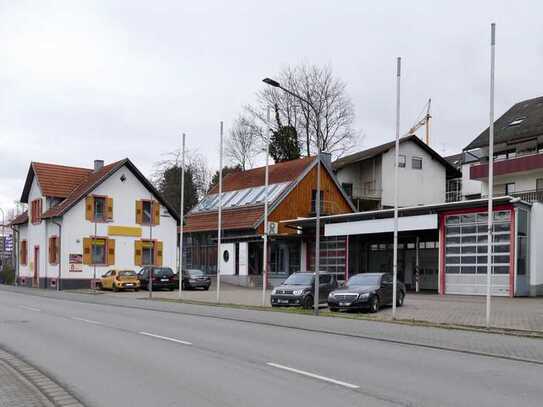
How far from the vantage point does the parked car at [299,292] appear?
26609 mm

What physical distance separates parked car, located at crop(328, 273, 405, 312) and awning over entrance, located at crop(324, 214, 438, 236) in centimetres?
882

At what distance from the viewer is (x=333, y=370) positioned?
10.3 metres

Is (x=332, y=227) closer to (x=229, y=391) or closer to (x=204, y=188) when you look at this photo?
(x=229, y=391)

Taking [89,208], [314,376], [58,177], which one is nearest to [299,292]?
[314,376]

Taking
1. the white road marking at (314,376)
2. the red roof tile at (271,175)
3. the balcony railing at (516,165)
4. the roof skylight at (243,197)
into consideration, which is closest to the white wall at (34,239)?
the roof skylight at (243,197)

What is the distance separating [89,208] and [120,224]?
8.78 ft

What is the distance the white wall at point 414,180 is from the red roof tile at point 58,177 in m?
24.1

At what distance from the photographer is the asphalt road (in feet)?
27.0

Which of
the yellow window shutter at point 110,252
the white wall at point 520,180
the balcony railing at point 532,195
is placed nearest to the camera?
the balcony railing at point 532,195

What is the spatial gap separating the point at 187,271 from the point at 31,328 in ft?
87.5

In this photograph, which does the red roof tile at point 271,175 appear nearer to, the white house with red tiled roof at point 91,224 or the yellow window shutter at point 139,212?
the white house with red tiled roof at point 91,224

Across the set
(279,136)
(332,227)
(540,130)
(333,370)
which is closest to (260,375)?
(333,370)

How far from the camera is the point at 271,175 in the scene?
174 ft

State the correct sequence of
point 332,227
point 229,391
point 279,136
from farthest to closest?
point 279,136 < point 332,227 < point 229,391
